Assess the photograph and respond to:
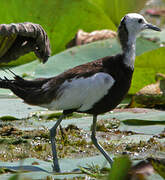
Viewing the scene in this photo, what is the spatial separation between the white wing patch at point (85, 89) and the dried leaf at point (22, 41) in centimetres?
49

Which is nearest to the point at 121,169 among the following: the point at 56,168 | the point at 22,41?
the point at 56,168

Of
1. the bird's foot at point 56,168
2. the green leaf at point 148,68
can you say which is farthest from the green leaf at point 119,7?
the bird's foot at point 56,168

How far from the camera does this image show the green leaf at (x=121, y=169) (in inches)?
57.7

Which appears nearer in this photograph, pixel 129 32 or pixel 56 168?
pixel 56 168

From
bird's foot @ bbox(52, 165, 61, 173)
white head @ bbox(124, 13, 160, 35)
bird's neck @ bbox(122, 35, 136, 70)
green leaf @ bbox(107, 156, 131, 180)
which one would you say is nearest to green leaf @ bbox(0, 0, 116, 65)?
white head @ bbox(124, 13, 160, 35)

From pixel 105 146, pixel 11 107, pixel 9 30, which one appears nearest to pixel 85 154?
pixel 105 146

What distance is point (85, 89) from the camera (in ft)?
11.6

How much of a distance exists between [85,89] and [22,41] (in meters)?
0.81

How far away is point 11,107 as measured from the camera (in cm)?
528

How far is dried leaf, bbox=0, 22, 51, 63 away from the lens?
12.2 ft

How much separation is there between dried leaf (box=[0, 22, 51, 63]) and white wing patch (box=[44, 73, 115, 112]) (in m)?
0.49

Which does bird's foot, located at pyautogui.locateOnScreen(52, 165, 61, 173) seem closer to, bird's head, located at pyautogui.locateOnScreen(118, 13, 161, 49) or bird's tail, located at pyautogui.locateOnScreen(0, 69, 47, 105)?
bird's tail, located at pyautogui.locateOnScreen(0, 69, 47, 105)

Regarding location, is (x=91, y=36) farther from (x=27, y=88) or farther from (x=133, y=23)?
(x=27, y=88)

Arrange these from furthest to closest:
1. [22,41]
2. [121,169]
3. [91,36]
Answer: [91,36], [22,41], [121,169]
